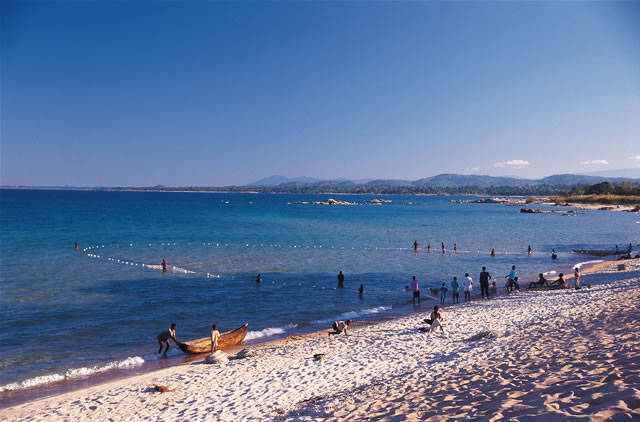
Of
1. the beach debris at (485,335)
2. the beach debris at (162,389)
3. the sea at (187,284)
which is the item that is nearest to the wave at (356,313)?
the sea at (187,284)

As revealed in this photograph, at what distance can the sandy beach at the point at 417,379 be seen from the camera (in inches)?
266

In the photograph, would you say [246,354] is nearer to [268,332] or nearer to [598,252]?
[268,332]

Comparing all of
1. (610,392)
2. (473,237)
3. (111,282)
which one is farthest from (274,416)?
(473,237)

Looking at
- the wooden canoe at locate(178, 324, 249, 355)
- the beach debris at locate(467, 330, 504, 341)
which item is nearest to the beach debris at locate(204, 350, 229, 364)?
the wooden canoe at locate(178, 324, 249, 355)

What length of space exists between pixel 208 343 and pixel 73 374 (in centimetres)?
429

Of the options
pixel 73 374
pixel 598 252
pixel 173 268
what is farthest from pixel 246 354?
pixel 598 252

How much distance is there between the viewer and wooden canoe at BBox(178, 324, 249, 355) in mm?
14578

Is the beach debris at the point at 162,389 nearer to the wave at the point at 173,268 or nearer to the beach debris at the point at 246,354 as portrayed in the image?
the beach debris at the point at 246,354

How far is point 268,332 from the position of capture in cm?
1738

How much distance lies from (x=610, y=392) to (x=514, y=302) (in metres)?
14.4

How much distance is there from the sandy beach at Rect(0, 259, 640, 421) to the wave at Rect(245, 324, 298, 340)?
185 centimetres

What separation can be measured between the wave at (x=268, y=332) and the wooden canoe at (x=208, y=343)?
2.23 ft

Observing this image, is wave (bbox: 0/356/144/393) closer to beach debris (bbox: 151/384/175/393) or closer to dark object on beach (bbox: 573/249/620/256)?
beach debris (bbox: 151/384/175/393)

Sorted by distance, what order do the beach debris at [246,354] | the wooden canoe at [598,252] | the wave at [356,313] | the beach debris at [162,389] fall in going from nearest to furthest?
the beach debris at [162,389]
the beach debris at [246,354]
the wave at [356,313]
the wooden canoe at [598,252]
